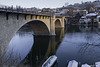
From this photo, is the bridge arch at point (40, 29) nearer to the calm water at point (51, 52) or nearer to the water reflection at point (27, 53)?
the calm water at point (51, 52)

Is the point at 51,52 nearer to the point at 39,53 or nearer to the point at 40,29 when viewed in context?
the point at 39,53

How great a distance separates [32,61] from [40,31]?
20025 millimetres

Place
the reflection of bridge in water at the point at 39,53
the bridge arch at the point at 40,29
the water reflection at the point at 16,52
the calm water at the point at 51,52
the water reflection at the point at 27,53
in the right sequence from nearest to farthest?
1. the water reflection at the point at 16,52
2. the water reflection at the point at 27,53
3. the calm water at the point at 51,52
4. the reflection of bridge in water at the point at 39,53
5. the bridge arch at the point at 40,29

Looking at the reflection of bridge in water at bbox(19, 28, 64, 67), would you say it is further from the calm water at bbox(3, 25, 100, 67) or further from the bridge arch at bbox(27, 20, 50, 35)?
the bridge arch at bbox(27, 20, 50, 35)

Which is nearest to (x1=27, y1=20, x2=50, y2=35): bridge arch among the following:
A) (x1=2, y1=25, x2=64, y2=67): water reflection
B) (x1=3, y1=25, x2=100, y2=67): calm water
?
(x1=3, y1=25, x2=100, y2=67): calm water

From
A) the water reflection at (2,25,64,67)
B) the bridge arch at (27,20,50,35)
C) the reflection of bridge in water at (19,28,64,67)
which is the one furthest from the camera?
the bridge arch at (27,20,50,35)

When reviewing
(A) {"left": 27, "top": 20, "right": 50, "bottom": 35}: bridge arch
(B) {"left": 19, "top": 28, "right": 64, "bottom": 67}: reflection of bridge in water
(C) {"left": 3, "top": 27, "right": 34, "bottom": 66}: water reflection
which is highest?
(A) {"left": 27, "top": 20, "right": 50, "bottom": 35}: bridge arch

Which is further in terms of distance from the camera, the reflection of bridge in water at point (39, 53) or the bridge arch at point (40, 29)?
the bridge arch at point (40, 29)

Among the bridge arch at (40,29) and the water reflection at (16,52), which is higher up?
the bridge arch at (40,29)

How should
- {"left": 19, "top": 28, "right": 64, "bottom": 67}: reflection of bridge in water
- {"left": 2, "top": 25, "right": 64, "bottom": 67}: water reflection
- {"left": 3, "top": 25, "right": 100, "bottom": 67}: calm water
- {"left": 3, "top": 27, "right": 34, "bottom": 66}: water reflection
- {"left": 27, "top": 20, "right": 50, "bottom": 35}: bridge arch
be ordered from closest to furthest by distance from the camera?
{"left": 3, "top": 27, "right": 34, "bottom": 66}: water reflection
{"left": 2, "top": 25, "right": 64, "bottom": 67}: water reflection
{"left": 3, "top": 25, "right": 100, "bottom": 67}: calm water
{"left": 19, "top": 28, "right": 64, "bottom": 67}: reflection of bridge in water
{"left": 27, "top": 20, "right": 50, "bottom": 35}: bridge arch

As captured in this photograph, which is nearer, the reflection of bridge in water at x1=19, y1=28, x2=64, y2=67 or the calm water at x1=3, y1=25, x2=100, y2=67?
the calm water at x1=3, y1=25, x2=100, y2=67

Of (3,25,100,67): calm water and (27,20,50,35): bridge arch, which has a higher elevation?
(27,20,50,35): bridge arch

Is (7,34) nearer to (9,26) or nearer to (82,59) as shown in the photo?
(9,26)

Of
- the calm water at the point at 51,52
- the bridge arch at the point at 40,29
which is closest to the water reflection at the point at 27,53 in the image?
the calm water at the point at 51,52
